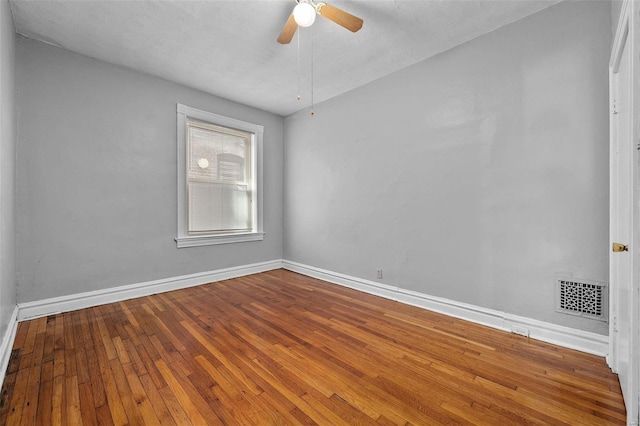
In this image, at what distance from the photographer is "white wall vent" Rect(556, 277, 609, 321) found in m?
2.04

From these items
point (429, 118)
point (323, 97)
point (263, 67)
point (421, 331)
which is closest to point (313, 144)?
point (323, 97)

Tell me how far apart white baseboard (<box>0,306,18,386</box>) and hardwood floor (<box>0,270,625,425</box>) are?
58 mm

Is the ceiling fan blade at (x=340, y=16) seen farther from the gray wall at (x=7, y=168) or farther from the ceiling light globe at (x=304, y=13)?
the gray wall at (x=7, y=168)

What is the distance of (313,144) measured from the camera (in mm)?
4434

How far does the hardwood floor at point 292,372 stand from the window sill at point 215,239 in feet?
3.65

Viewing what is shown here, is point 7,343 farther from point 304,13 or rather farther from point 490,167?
point 490,167

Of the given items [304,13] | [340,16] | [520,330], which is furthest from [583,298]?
[304,13]

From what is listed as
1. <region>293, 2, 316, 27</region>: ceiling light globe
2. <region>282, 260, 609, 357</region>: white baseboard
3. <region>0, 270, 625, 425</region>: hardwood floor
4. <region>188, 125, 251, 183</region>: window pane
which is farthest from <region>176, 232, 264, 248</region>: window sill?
<region>293, 2, 316, 27</region>: ceiling light globe

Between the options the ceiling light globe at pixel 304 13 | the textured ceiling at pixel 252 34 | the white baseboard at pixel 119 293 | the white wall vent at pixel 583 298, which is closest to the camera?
the ceiling light globe at pixel 304 13

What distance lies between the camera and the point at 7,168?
7.10 ft

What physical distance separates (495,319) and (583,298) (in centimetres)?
68

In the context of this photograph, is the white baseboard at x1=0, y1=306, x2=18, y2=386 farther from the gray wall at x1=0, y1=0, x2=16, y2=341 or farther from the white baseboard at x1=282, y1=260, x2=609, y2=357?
the white baseboard at x1=282, y1=260, x2=609, y2=357

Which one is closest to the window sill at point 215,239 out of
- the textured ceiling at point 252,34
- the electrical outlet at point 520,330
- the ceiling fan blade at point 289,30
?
the textured ceiling at point 252,34

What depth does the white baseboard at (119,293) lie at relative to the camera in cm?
272
